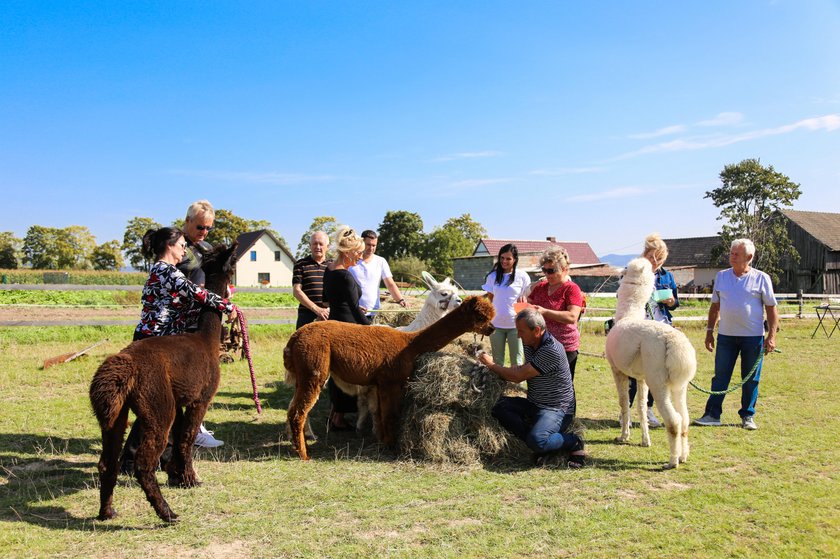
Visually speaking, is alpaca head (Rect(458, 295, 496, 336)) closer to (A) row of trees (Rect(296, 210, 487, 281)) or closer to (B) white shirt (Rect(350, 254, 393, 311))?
(B) white shirt (Rect(350, 254, 393, 311))

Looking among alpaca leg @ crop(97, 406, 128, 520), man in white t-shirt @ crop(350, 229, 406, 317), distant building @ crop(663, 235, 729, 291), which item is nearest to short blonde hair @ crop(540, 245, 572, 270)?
man in white t-shirt @ crop(350, 229, 406, 317)

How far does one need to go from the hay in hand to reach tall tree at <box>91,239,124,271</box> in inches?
3135

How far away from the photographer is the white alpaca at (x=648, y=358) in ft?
14.8

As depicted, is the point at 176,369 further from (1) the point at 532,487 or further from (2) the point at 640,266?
(2) the point at 640,266

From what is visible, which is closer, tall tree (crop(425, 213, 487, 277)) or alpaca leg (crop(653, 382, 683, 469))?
alpaca leg (crop(653, 382, 683, 469))

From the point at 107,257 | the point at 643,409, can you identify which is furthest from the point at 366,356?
the point at 107,257

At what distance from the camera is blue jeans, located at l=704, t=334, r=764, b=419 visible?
5.79 m

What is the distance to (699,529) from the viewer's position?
131 inches

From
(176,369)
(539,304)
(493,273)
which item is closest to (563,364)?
(539,304)

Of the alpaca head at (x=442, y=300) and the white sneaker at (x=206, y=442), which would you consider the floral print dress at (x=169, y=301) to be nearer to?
the white sneaker at (x=206, y=442)

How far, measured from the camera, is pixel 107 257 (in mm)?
73250

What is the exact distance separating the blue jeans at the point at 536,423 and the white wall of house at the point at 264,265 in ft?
147

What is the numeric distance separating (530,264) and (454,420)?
120 ft

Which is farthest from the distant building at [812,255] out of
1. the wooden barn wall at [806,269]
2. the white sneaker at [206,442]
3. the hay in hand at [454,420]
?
the white sneaker at [206,442]
